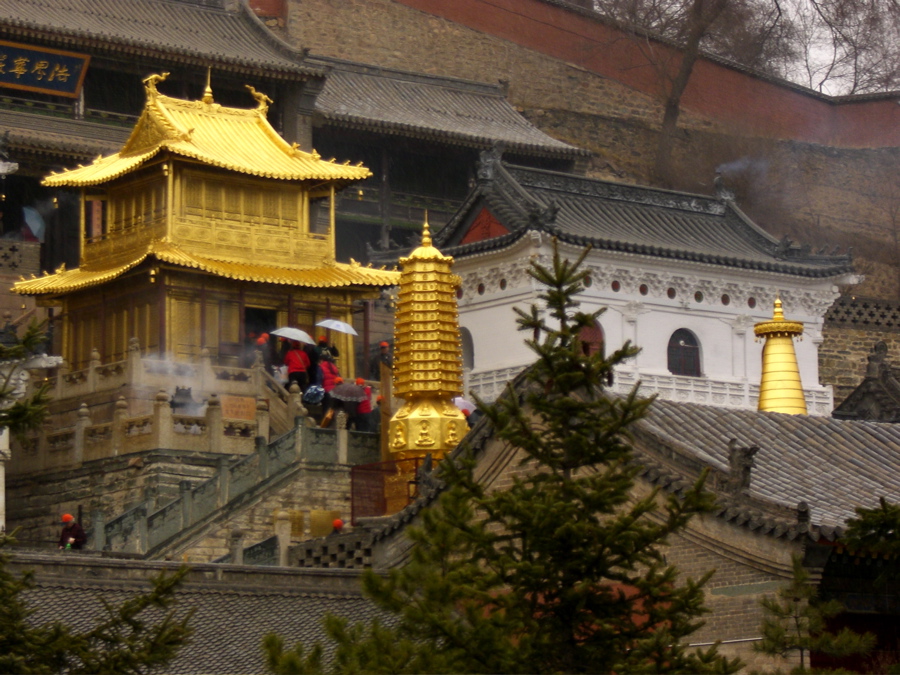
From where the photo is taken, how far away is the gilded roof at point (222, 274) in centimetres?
3253

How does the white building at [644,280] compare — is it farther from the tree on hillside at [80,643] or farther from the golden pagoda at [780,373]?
the tree on hillside at [80,643]

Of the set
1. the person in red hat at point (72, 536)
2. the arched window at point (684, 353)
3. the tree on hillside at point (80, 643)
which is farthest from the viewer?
the arched window at point (684, 353)

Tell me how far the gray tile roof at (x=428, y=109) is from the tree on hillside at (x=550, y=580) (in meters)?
28.3

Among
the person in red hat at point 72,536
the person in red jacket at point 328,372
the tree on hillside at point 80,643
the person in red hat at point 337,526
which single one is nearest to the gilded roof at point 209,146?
the person in red jacket at point 328,372

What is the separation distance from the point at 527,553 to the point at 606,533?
546mm

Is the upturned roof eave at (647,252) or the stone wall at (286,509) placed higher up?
the upturned roof eave at (647,252)

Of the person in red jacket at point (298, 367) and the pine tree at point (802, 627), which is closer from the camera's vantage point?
the pine tree at point (802, 627)

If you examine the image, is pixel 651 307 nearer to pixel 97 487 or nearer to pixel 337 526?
pixel 97 487

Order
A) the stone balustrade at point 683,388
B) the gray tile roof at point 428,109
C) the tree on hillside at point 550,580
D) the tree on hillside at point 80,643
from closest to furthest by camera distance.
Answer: the tree on hillside at point 80,643 → the tree on hillside at point 550,580 → the stone balustrade at point 683,388 → the gray tile roof at point 428,109

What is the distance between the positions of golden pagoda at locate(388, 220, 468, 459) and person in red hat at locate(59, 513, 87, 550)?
378 cm

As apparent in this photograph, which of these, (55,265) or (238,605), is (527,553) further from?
(55,265)

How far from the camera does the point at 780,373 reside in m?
29.6

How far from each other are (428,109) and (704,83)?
9.82m

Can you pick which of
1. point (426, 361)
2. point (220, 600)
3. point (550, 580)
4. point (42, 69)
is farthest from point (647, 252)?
point (550, 580)
